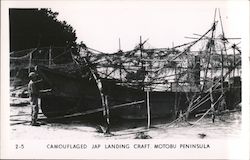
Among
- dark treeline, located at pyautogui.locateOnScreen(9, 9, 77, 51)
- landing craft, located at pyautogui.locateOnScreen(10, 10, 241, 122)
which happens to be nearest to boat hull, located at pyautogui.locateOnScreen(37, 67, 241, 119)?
landing craft, located at pyautogui.locateOnScreen(10, 10, 241, 122)

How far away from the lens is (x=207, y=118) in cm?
187

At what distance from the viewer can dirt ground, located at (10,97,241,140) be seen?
177 cm

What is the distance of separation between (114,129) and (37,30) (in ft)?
1.91

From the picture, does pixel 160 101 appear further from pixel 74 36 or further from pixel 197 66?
pixel 74 36

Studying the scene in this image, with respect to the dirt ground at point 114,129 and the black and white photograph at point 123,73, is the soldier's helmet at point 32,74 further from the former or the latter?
the dirt ground at point 114,129

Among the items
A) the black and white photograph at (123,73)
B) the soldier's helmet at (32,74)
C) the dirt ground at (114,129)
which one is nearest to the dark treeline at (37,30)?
the black and white photograph at (123,73)

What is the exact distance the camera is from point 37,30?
1.80m

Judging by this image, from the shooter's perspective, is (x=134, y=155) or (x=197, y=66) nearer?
(x=134, y=155)

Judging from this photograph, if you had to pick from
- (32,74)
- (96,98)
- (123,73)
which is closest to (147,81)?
(123,73)

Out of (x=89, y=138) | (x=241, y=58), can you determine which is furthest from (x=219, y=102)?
(x=89, y=138)

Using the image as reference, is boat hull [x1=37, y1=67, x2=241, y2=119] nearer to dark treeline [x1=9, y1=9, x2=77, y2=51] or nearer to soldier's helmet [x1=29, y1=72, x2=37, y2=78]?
soldier's helmet [x1=29, y1=72, x2=37, y2=78]

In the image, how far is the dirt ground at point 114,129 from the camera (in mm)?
1766
